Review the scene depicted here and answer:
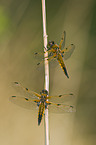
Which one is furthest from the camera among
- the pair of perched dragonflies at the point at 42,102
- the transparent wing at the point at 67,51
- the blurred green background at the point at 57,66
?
the blurred green background at the point at 57,66

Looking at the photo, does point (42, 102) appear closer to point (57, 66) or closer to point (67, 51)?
point (67, 51)

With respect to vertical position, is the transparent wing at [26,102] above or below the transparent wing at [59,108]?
above

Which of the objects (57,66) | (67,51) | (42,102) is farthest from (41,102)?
(57,66)

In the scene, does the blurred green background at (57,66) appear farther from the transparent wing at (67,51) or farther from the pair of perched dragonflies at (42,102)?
the pair of perched dragonflies at (42,102)

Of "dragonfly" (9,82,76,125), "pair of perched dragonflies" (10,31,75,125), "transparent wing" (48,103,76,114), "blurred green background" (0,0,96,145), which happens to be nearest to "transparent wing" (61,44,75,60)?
"pair of perched dragonflies" (10,31,75,125)

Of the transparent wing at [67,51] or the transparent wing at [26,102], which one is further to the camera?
the transparent wing at [67,51]

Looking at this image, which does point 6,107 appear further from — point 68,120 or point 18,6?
point 18,6

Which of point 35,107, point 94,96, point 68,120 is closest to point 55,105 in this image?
point 35,107

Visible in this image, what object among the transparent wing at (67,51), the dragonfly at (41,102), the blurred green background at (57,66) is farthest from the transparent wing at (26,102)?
the blurred green background at (57,66)
